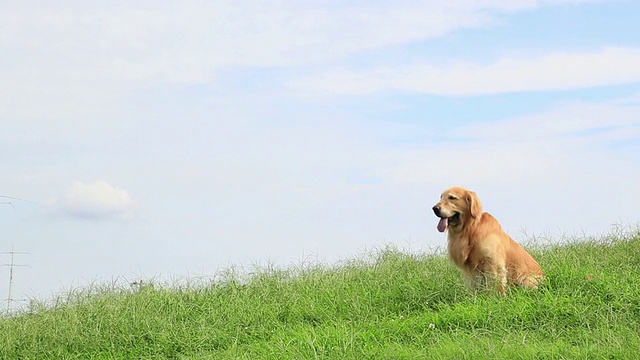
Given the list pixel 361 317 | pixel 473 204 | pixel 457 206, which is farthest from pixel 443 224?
pixel 361 317

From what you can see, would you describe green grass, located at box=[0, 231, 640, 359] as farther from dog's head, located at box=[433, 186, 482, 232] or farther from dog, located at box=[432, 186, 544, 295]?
dog's head, located at box=[433, 186, 482, 232]

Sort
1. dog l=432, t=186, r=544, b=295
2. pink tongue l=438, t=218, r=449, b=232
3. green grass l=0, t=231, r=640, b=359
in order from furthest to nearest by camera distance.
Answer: pink tongue l=438, t=218, r=449, b=232 < dog l=432, t=186, r=544, b=295 < green grass l=0, t=231, r=640, b=359

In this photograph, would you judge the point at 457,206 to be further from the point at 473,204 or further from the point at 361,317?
the point at 361,317

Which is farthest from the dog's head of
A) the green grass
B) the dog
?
the green grass

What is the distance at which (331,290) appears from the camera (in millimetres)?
9031

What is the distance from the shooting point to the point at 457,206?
26.4ft

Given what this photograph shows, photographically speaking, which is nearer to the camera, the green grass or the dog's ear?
the green grass

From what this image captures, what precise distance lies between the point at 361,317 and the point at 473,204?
155cm

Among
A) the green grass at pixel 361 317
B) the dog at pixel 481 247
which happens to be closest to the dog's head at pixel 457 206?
the dog at pixel 481 247

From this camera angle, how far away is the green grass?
21.9 feet

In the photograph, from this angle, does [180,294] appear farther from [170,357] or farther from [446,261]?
[446,261]

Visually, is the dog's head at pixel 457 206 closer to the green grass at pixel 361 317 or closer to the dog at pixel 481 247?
the dog at pixel 481 247

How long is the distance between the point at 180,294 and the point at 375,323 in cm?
288

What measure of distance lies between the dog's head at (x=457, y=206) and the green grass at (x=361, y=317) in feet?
2.43
